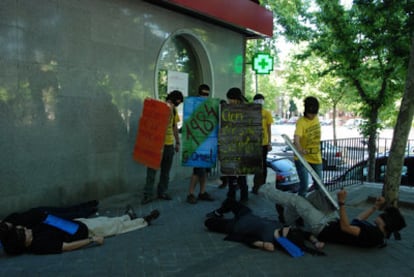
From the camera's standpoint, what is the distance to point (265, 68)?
11930 mm

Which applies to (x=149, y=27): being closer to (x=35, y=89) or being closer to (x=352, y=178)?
(x=35, y=89)

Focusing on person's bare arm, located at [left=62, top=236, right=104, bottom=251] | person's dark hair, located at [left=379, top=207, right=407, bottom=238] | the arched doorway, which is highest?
the arched doorway

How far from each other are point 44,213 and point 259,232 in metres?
2.38

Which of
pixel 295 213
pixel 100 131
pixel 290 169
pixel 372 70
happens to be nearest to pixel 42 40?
pixel 100 131

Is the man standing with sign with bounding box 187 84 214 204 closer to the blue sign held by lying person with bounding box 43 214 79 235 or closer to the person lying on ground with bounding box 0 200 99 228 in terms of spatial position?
the person lying on ground with bounding box 0 200 99 228

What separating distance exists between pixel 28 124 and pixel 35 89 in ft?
1.55

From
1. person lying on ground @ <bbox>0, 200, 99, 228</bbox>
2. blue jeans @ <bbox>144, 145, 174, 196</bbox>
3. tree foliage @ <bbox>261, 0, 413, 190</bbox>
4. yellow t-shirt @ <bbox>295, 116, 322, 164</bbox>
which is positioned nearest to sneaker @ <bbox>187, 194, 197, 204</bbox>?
blue jeans @ <bbox>144, 145, 174, 196</bbox>

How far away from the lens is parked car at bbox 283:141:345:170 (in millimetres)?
7711

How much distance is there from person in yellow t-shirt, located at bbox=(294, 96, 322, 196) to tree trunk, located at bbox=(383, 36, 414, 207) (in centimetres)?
145

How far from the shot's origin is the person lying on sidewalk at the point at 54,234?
402 cm

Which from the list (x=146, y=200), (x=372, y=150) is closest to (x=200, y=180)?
(x=146, y=200)

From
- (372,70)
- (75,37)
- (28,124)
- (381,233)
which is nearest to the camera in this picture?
(381,233)

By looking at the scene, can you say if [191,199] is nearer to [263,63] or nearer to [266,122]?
[266,122]

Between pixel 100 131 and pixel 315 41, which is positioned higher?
pixel 315 41
